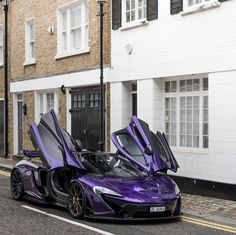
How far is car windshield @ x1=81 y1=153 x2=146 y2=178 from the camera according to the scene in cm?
935

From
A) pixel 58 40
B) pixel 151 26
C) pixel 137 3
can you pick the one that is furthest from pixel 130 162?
pixel 58 40

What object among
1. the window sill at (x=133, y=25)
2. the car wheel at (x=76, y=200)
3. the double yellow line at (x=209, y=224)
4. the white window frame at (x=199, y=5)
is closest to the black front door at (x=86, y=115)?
the window sill at (x=133, y=25)

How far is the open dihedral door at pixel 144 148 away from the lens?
32.1 feet

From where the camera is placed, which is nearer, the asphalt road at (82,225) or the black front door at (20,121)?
the asphalt road at (82,225)

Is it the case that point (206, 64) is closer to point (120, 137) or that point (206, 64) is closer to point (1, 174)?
point (120, 137)

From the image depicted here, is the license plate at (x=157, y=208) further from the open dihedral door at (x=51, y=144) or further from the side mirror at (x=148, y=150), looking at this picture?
the open dihedral door at (x=51, y=144)

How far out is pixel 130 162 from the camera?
9922 millimetres

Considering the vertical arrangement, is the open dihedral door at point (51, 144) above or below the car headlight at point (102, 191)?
above

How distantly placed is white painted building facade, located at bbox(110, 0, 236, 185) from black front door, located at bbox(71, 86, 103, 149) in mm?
1072

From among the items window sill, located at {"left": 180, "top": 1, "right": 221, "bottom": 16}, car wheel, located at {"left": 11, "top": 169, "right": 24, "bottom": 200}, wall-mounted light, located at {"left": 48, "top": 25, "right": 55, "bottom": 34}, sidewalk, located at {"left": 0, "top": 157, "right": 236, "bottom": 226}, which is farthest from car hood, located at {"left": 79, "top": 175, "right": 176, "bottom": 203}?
wall-mounted light, located at {"left": 48, "top": 25, "right": 55, "bottom": 34}

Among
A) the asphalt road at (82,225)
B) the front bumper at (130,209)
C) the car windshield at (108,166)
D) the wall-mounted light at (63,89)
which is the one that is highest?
the wall-mounted light at (63,89)

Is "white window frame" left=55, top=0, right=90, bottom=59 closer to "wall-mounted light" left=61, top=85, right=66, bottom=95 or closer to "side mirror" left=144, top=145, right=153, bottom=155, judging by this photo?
"wall-mounted light" left=61, top=85, right=66, bottom=95

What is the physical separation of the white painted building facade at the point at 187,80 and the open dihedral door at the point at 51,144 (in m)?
3.56

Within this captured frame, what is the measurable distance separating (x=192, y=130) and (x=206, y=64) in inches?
70.3
